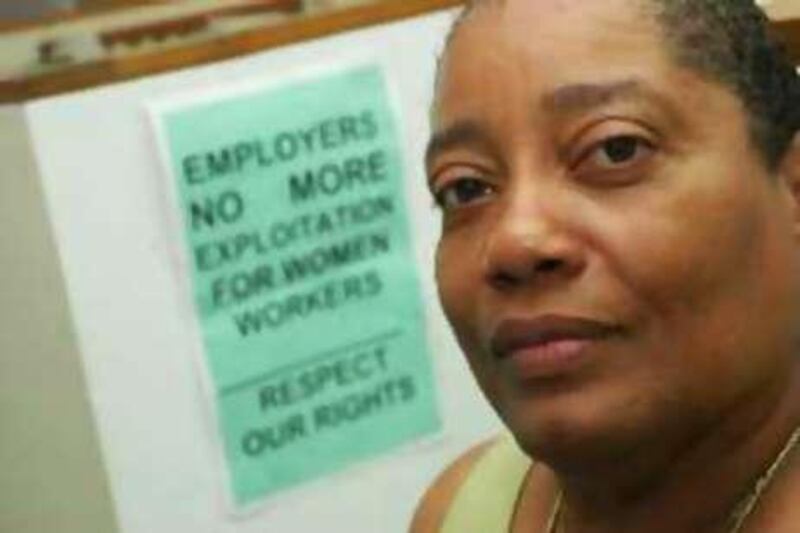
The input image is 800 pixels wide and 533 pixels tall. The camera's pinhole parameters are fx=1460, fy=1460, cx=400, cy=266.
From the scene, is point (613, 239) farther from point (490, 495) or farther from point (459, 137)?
point (490, 495)

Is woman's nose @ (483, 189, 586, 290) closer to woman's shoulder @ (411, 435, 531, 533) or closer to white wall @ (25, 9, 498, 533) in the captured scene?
woman's shoulder @ (411, 435, 531, 533)

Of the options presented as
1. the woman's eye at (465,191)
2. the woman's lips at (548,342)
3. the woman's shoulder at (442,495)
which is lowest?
the woman's shoulder at (442,495)

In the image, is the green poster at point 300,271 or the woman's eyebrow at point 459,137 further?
the green poster at point 300,271

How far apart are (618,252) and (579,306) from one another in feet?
0.10

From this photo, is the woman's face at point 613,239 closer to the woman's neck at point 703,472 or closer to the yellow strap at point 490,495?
the woman's neck at point 703,472

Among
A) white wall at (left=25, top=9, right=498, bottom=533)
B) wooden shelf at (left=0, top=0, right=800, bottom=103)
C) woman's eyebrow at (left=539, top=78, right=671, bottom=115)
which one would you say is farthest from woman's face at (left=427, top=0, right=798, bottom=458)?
white wall at (left=25, top=9, right=498, bottom=533)

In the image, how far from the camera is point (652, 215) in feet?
2.12

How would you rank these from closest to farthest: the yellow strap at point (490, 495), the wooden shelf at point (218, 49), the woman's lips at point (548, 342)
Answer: the woman's lips at point (548, 342) → the yellow strap at point (490, 495) → the wooden shelf at point (218, 49)

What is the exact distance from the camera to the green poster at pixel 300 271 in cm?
110

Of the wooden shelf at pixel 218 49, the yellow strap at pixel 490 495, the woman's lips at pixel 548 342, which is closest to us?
the woman's lips at pixel 548 342

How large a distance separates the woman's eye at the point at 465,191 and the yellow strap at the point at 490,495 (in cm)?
Result: 18

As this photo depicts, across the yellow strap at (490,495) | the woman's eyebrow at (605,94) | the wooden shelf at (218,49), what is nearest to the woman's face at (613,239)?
the woman's eyebrow at (605,94)

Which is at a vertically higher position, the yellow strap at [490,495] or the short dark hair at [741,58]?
the short dark hair at [741,58]

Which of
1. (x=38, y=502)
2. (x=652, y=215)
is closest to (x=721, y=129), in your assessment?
(x=652, y=215)
